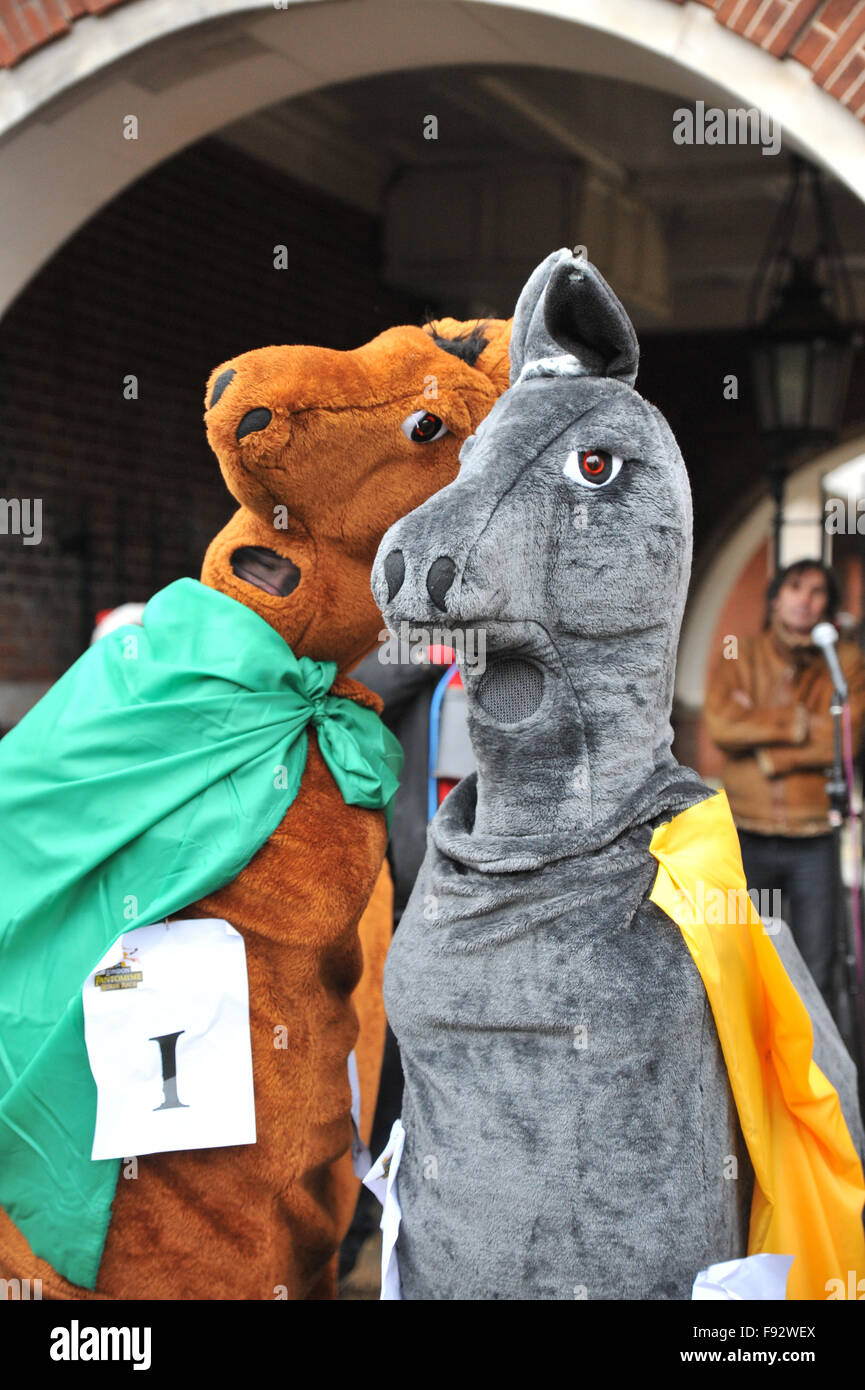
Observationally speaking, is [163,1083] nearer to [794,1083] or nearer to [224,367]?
[794,1083]

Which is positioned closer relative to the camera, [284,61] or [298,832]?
[298,832]

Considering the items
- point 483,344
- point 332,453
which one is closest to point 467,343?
point 483,344

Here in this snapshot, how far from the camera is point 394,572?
5.33 ft

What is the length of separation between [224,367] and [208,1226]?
134cm

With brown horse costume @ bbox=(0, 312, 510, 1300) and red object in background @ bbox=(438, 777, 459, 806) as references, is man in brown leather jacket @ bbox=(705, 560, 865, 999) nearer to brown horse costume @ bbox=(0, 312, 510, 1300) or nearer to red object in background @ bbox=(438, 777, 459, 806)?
red object in background @ bbox=(438, 777, 459, 806)

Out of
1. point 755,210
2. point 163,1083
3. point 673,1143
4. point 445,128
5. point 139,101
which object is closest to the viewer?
point 673,1143

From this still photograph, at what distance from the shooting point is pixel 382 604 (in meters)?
1.65

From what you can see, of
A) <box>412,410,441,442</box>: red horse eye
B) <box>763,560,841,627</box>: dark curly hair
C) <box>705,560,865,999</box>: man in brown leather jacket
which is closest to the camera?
<box>412,410,441,442</box>: red horse eye

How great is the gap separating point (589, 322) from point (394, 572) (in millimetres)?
443

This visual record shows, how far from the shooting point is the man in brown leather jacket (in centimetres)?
468

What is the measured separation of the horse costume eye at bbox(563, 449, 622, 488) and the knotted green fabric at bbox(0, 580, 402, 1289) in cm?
63

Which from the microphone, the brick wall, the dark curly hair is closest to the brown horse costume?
the microphone

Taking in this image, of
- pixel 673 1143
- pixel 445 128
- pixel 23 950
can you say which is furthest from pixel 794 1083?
pixel 445 128

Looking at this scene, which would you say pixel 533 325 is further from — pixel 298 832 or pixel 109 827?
pixel 109 827
